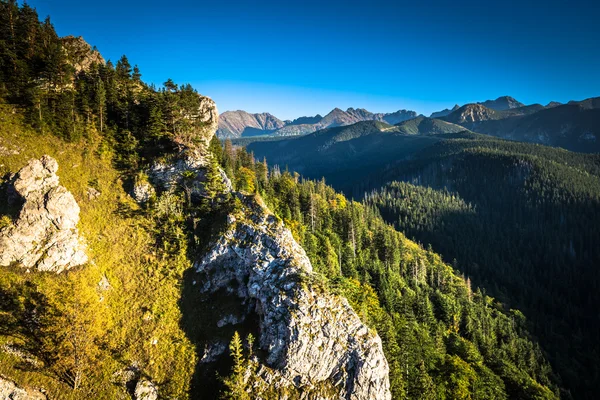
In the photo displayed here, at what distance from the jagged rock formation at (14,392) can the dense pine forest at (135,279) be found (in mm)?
1060

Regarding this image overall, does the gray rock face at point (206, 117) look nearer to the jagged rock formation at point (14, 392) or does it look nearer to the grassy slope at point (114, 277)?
the grassy slope at point (114, 277)

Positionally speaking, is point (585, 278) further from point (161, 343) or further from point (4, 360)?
point (4, 360)

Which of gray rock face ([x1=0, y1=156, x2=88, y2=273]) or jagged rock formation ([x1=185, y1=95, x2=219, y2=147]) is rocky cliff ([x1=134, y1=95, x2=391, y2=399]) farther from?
jagged rock formation ([x1=185, y1=95, x2=219, y2=147])

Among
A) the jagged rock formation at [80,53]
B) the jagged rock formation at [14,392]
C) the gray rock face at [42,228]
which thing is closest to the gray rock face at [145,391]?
the jagged rock formation at [14,392]

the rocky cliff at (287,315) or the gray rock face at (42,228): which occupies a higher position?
the gray rock face at (42,228)

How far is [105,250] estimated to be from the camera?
49750 mm

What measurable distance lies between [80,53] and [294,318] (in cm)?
8975

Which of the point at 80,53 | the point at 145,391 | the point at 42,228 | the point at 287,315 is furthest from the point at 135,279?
the point at 80,53

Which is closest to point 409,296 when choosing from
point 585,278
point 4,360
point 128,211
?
point 128,211

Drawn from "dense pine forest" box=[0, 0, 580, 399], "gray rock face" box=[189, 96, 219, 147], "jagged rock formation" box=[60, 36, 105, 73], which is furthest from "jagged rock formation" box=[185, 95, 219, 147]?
"jagged rock formation" box=[60, 36, 105, 73]

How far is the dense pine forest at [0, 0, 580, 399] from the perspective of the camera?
39.0 meters

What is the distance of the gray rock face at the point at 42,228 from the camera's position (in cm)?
4281

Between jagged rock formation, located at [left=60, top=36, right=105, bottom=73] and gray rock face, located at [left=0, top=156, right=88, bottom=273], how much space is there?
3712 centimetres

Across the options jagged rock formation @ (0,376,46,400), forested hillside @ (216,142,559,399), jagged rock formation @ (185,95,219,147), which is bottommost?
forested hillside @ (216,142,559,399)
